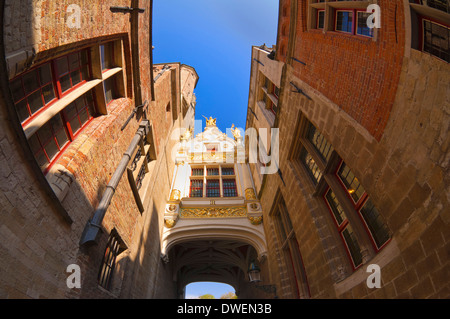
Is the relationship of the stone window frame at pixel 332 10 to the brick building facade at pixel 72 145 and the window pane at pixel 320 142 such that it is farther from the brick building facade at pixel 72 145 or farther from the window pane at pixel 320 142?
the brick building facade at pixel 72 145

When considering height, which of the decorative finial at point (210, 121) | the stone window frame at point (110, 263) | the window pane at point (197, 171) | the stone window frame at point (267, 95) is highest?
the decorative finial at point (210, 121)

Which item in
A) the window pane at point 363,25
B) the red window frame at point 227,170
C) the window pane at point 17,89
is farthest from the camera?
the red window frame at point 227,170

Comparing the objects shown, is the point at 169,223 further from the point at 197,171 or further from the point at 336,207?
the point at 336,207

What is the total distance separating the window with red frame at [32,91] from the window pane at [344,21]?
6542 millimetres

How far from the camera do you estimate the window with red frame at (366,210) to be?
3.94 metres

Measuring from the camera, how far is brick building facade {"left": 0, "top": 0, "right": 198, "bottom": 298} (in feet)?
8.62

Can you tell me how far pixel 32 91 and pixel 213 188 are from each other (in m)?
11.0

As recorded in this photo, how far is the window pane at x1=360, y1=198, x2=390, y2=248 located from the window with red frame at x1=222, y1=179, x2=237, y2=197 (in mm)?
9210

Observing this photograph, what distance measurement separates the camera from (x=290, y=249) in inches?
298

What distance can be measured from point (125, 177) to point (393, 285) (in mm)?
6373

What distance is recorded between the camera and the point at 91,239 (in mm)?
4012

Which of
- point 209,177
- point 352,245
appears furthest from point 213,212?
point 352,245

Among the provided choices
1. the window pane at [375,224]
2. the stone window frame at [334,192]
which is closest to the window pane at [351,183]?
the stone window frame at [334,192]

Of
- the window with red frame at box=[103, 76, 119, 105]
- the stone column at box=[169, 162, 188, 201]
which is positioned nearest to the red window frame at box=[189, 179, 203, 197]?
the stone column at box=[169, 162, 188, 201]
